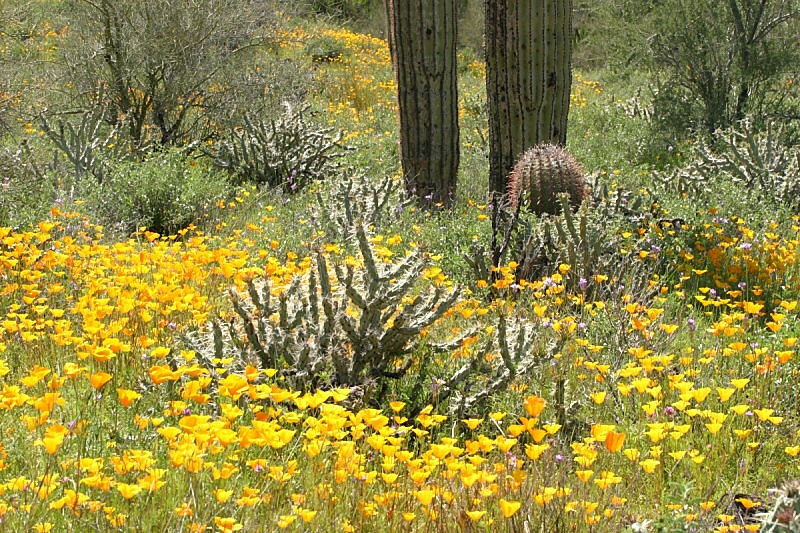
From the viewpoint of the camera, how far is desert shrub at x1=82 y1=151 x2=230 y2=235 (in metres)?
7.39

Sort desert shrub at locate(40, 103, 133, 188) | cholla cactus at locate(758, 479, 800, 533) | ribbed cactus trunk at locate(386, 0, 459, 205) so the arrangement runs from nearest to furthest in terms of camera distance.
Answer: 1. cholla cactus at locate(758, 479, 800, 533)
2. ribbed cactus trunk at locate(386, 0, 459, 205)
3. desert shrub at locate(40, 103, 133, 188)

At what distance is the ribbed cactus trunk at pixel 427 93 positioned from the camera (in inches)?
312

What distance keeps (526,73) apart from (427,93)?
1291mm

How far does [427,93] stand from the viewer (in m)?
8.09

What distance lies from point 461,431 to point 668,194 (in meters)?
4.54

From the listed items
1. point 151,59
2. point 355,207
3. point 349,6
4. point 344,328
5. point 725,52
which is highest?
point 349,6

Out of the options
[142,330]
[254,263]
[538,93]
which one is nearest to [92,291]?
[142,330]

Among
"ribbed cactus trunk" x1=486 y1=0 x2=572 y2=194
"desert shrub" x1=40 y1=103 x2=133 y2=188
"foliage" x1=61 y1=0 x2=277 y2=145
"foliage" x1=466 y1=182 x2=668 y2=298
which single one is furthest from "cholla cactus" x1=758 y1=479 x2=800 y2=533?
"foliage" x1=61 y1=0 x2=277 y2=145

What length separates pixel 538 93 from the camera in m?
7.06

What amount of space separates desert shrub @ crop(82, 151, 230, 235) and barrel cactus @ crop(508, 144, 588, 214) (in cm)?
278

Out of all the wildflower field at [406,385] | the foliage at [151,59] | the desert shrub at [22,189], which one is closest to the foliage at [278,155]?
the foliage at [151,59]

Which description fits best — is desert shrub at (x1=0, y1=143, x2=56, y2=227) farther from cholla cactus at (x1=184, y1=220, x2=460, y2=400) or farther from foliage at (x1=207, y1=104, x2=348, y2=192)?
cholla cactus at (x1=184, y1=220, x2=460, y2=400)

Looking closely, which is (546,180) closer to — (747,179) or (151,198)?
(747,179)

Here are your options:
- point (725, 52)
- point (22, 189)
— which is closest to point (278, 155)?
point (22, 189)
